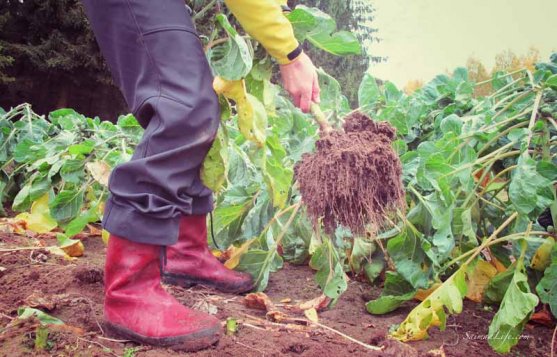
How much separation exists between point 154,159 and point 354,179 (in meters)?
0.63

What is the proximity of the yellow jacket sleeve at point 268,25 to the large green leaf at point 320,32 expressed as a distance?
166 millimetres

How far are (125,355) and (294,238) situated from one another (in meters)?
1.32

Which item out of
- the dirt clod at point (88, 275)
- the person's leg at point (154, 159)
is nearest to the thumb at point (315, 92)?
the person's leg at point (154, 159)

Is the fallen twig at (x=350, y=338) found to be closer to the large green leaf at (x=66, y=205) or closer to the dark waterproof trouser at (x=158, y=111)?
the dark waterproof trouser at (x=158, y=111)

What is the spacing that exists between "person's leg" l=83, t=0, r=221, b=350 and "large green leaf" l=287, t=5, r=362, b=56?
1.20 ft

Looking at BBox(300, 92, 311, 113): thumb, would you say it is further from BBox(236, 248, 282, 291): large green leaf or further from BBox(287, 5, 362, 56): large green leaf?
BBox(236, 248, 282, 291): large green leaf

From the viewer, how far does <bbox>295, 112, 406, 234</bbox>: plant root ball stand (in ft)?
5.75

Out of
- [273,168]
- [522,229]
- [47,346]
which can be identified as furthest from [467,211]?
[47,346]

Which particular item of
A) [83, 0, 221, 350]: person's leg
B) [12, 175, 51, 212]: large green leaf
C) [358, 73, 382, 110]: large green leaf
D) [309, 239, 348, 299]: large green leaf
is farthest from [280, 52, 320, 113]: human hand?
[12, 175, 51, 212]: large green leaf

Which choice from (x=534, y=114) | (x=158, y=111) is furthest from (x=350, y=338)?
(x=534, y=114)

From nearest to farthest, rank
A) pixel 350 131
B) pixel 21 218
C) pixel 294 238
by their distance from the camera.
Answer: pixel 350 131 → pixel 294 238 → pixel 21 218

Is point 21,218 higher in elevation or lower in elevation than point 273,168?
lower

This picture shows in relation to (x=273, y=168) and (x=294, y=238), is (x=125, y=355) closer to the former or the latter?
(x=273, y=168)

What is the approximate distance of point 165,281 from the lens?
242cm
